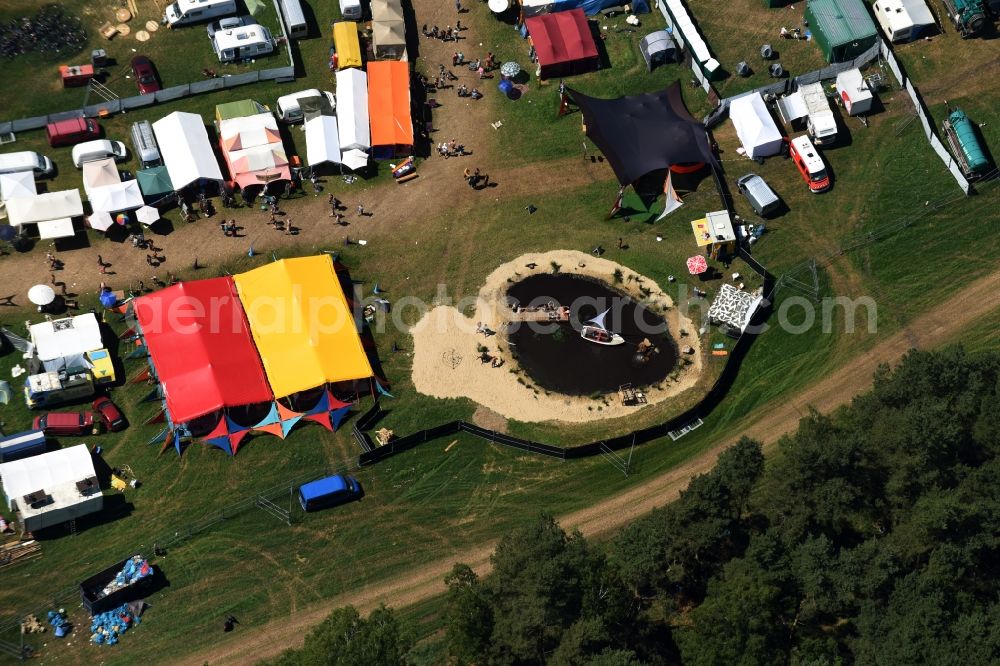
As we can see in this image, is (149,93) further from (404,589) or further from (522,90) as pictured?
(404,589)

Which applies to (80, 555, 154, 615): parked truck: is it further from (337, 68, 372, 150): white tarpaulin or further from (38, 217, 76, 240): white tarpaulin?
(337, 68, 372, 150): white tarpaulin

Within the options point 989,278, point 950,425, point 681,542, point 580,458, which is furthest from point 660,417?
point 989,278

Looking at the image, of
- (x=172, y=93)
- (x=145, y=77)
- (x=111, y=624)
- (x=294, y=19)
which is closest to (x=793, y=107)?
(x=294, y=19)

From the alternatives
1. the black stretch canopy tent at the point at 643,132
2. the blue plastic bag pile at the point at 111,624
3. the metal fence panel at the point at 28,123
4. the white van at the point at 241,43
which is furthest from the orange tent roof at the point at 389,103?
the blue plastic bag pile at the point at 111,624

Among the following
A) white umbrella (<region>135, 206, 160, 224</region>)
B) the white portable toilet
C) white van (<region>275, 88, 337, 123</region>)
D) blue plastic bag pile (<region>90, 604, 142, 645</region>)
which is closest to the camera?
blue plastic bag pile (<region>90, 604, 142, 645</region>)

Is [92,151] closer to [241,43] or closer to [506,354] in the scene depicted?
[241,43]

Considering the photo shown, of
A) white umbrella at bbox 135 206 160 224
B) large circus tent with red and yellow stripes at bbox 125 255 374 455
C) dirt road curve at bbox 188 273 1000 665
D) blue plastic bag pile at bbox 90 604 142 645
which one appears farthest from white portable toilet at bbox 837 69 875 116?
blue plastic bag pile at bbox 90 604 142 645

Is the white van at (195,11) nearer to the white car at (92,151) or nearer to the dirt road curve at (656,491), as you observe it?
the white car at (92,151)
